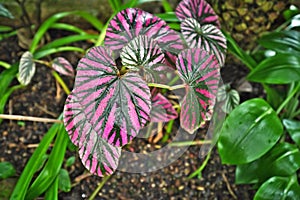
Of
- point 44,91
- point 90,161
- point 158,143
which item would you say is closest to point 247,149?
point 158,143

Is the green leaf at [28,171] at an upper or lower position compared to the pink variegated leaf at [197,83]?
lower

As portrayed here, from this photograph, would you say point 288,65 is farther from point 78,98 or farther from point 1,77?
point 1,77

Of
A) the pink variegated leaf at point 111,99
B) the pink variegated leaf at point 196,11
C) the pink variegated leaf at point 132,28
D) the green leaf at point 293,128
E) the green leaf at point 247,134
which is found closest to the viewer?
the pink variegated leaf at point 111,99

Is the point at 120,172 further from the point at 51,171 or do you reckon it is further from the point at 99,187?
the point at 51,171

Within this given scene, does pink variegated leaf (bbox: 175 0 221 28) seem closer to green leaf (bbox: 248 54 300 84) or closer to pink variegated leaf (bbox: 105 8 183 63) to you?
pink variegated leaf (bbox: 105 8 183 63)

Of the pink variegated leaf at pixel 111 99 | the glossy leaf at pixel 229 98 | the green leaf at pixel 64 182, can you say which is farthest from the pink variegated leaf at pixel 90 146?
the glossy leaf at pixel 229 98

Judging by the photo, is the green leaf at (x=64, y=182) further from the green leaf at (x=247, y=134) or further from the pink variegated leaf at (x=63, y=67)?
the green leaf at (x=247, y=134)
